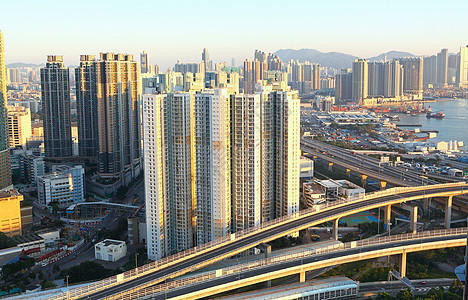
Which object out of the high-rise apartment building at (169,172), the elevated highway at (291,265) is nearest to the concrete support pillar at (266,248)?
the elevated highway at (291,265)

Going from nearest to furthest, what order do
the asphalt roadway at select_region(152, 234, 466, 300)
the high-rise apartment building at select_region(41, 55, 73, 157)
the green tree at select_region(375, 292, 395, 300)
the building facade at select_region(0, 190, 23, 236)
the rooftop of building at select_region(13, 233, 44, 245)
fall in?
the asphalt roadway at select_region(152, 234, 466, 300), the green tree at select_region(375, 292, 395, 300), the rooftop of building at select_region(13, 233, 44, 245), the building facade at select_region(0, 190, 23, 236), the high-rise apartment building at select_region(41, 55, 73, 157)

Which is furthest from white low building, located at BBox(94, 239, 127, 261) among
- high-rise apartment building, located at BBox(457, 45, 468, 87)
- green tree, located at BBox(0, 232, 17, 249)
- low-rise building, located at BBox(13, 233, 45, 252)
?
high-rise apartment building, located at BBox(457, 45, 468, 87)

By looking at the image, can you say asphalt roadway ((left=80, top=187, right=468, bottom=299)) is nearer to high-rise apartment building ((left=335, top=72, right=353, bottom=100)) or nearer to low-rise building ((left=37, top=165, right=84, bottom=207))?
low-rise building ((left=37, top=165, right=84, bottom=207))

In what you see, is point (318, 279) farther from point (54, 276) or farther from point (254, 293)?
point (54, 276)

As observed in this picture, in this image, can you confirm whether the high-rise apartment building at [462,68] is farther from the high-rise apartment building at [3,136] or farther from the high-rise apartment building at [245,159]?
the high-rise apartment building at [3,136]

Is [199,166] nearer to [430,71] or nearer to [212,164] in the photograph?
[212,164]

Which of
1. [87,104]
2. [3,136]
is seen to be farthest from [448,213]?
[87,104]
